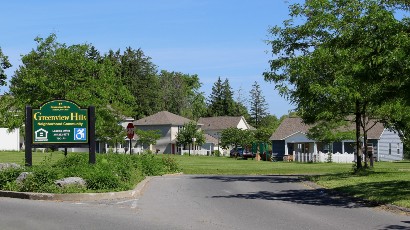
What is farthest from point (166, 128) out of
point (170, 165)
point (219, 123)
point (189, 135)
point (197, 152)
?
point (170, 165)

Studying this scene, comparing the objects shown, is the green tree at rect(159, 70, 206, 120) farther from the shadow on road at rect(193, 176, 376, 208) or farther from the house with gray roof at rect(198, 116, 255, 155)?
the shadow on road at rect(193, 176, 376, 208)

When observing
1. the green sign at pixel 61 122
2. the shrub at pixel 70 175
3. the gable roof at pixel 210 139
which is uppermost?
the green sign at pixel 61 122

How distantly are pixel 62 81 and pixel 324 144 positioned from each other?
40.6m

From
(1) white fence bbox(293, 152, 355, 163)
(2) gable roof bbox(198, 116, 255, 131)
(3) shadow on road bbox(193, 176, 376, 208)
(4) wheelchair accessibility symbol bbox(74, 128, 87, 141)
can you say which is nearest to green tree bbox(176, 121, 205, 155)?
(2) gable roof bbox(198, 116, 255, 131)

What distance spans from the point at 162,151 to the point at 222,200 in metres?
77.6

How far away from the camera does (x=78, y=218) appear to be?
13.4m

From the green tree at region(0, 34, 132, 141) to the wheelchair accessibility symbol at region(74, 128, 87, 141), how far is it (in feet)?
36.0

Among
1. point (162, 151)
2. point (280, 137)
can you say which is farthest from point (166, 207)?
point (162, 151)

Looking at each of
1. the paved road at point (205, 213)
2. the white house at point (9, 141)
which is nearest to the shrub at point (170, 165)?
the paved road at point (205, 213)

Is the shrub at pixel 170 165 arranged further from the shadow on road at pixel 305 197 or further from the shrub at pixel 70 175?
the shadow on road at pixel 305 197

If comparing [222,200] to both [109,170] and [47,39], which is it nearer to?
[109,170]

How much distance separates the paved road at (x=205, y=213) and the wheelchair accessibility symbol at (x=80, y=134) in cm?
460

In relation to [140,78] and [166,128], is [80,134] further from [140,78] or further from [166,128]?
[140,78]

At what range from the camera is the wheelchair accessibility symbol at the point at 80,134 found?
2333cm
